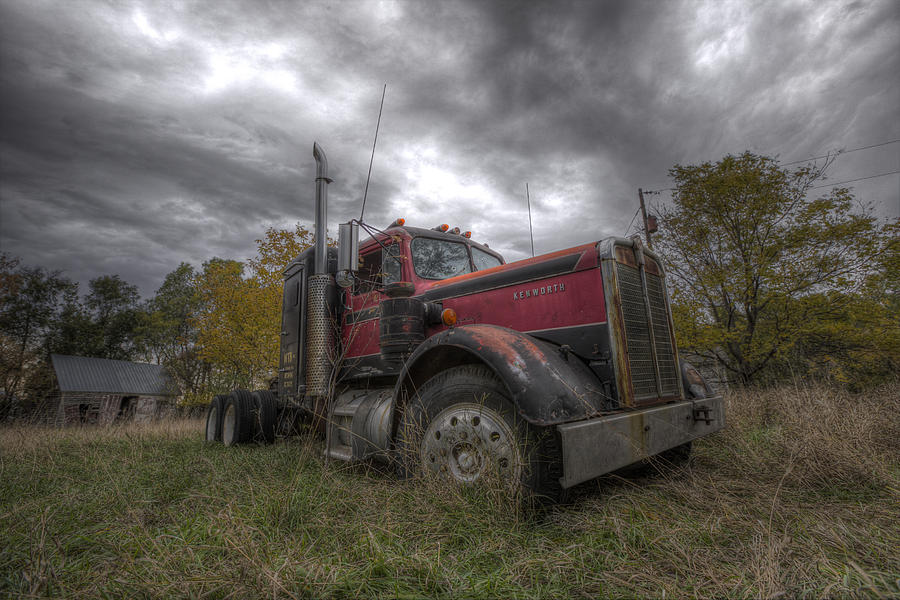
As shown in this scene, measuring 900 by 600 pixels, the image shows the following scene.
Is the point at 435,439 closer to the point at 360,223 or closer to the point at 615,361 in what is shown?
the point at 615,361

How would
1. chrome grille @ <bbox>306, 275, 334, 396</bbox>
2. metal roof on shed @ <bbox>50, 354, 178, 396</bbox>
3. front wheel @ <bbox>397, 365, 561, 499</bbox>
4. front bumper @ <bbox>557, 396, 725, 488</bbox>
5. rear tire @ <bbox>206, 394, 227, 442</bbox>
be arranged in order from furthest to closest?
metal roof on shed @ <bbox>50, 354, 178, 396</bbox> < rear tire @ <bbox>206, 394, 227, 442</bbox> < chrome grille @ <bbox>306, 275, 334, 396</bbox> < front wheel @ <bbox>397, 365, 561, 499</bbox> < front bumper @ <bbox>557, 396, 725, 488</bbox>

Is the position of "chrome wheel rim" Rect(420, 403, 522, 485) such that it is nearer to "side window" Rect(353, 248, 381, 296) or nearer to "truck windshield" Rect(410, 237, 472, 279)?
"truck windshield" Rect(410, 237, 472, 279)

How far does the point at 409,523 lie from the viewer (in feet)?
7.56

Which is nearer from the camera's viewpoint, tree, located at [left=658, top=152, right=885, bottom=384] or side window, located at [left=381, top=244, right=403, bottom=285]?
side window, located at [left=381, top=244, right=403, bottom=285]

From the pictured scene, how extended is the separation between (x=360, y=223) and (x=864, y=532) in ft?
13.4

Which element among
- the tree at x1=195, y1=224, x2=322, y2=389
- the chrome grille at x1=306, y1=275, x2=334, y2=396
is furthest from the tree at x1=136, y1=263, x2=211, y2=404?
the chrome grille at x1=306, y1=275, x2=334, y2=396

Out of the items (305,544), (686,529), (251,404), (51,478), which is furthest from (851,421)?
(51,478)

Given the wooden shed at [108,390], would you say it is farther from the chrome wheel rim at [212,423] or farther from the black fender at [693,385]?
the black fender at [693,385]

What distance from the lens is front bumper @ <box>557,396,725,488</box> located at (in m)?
2.37

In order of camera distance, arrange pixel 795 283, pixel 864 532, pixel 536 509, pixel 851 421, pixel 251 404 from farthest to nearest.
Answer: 1. pixel 795 283
2. pixel 251 404
3. pixel 851 421
4. pixel 536 509
5. pixel 864 532

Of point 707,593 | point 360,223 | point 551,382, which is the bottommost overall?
point 707,593

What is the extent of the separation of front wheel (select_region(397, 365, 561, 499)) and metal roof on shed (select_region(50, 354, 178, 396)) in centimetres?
2906

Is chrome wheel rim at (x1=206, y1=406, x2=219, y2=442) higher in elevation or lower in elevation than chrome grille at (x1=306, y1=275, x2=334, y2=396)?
lower

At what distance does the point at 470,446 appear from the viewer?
2875 mm
